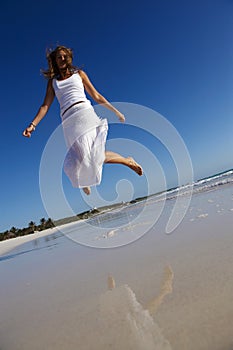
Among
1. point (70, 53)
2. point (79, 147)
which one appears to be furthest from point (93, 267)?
point (70, 53)

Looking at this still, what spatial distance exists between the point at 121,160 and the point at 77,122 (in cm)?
78

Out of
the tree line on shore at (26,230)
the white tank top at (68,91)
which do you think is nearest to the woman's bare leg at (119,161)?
the white tank top at (68,91)

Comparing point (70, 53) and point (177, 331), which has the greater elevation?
point (70, 53)

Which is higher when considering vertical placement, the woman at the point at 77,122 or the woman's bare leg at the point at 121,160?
the woman at the point at 77,122

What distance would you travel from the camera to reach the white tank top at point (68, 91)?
366 cm

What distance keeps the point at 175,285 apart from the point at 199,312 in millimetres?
564

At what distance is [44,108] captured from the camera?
149 inches

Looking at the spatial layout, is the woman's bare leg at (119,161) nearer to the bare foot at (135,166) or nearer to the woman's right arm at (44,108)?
the bare foot at (135,166)

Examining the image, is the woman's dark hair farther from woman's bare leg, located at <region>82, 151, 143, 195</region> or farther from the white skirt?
woman's bare leg, located at <region>82, 151, 143, 195</region>

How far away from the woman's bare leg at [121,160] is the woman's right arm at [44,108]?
99 centimetres

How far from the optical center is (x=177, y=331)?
165 centimetres

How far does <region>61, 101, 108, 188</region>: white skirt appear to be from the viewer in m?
3.47

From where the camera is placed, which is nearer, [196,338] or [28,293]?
[196,338]

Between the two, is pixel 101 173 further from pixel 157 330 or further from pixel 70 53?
pixel 157 330
